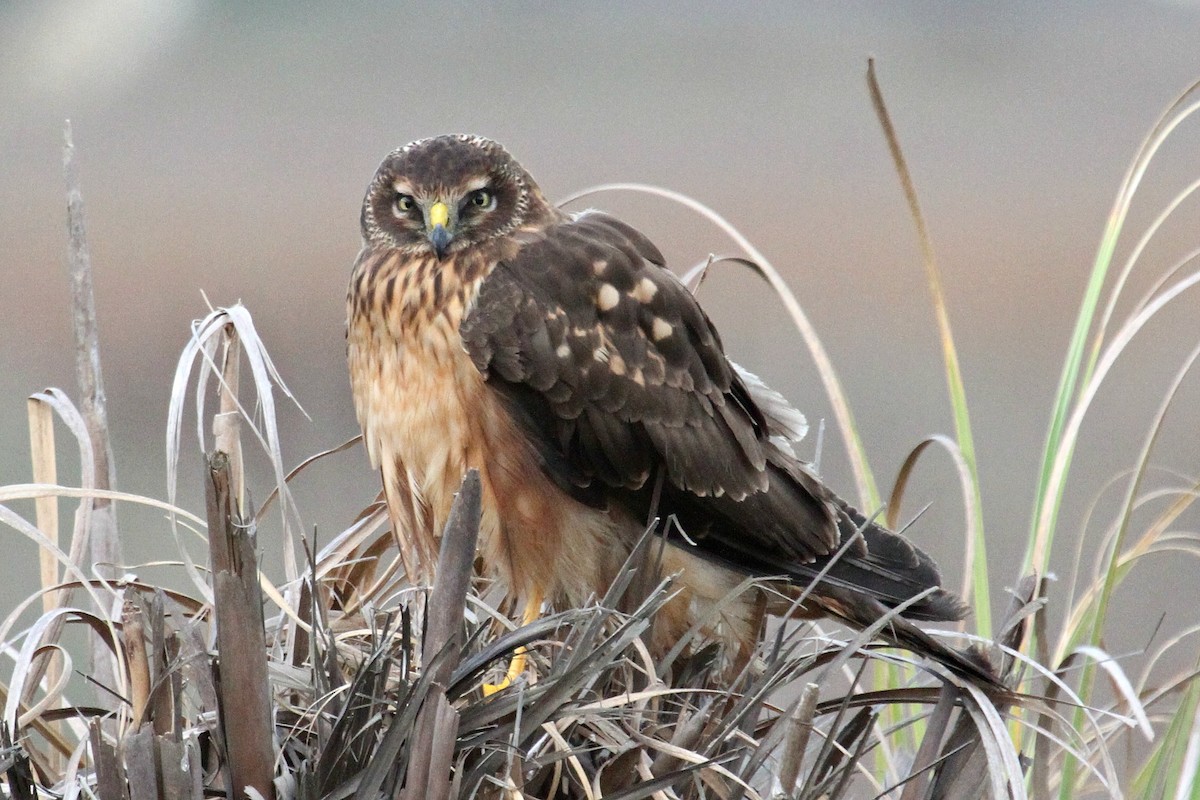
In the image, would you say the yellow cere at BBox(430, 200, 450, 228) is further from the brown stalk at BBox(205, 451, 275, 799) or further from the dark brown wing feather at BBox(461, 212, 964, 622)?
the brown stalk at BBox(205, 451, 275, 799)

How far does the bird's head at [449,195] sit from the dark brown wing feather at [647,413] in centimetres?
11

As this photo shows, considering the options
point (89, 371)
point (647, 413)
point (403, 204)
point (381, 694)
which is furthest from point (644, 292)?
point (381, 694)

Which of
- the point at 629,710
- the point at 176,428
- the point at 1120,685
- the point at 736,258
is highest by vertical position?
the point at 736,258

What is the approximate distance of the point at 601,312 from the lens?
2.52 metres

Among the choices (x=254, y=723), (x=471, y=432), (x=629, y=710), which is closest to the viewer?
(x=254, y=723)

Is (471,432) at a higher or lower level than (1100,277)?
lower

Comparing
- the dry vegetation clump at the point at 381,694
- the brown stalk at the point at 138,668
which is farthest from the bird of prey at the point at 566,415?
the brown stalk at the point at 138,668

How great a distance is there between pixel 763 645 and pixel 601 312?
824 mm

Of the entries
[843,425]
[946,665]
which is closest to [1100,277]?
[843,425]

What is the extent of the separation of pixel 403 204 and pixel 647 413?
640 mm

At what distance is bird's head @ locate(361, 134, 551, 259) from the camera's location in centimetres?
260

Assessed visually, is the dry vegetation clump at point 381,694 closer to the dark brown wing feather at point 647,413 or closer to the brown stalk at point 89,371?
the brown stalk at point 89,371

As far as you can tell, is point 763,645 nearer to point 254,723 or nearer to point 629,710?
point 629,710

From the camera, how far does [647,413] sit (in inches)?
99.4
